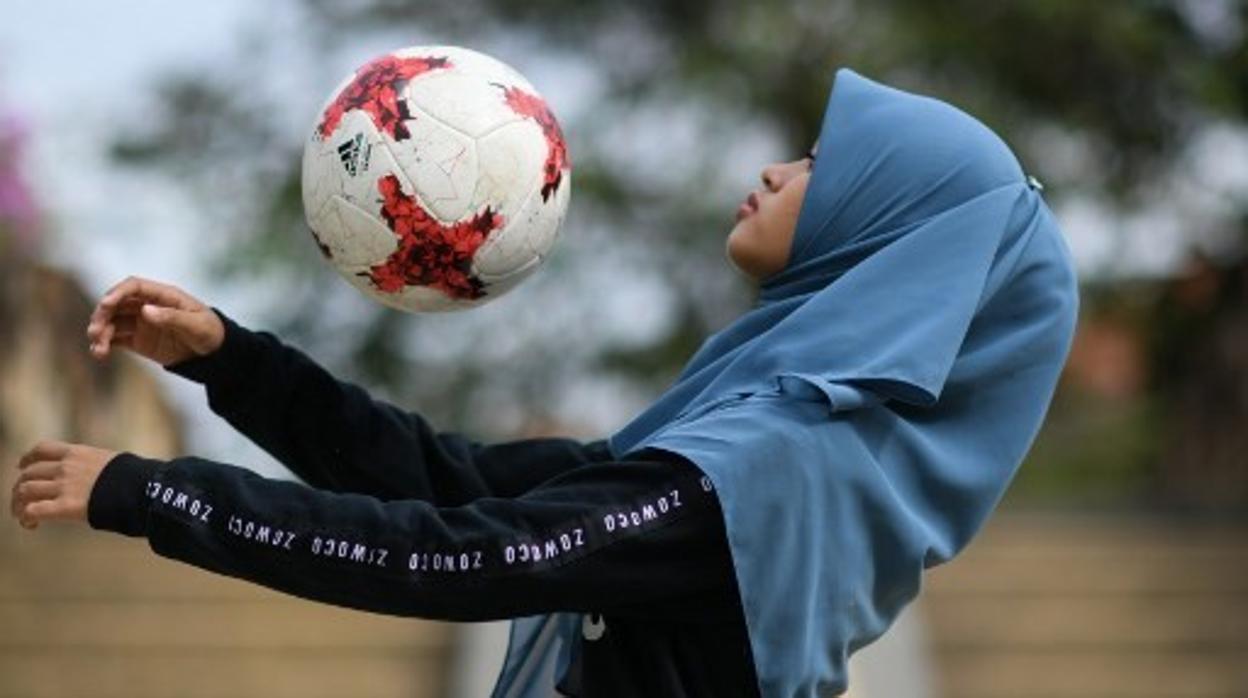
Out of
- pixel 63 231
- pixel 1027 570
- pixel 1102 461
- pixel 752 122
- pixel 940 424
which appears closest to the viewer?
pixel 940 424

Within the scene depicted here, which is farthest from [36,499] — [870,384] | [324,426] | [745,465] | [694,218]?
[694,218]

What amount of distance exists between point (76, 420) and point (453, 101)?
585cm

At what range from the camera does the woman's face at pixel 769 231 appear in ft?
9.46

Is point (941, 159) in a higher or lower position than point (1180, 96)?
higher

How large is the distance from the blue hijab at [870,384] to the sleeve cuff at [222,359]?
0.47 meters

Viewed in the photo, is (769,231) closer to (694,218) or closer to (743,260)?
(743,260)

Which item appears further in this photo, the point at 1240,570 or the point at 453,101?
the point at 1240,570

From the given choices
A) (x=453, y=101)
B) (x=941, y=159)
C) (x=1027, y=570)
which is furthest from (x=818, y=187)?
(x=1027, y=570)

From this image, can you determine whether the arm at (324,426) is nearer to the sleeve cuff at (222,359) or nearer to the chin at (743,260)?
the sleeve cuff at (222,359)

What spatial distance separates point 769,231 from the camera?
114 inches

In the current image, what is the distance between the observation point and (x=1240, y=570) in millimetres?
7609

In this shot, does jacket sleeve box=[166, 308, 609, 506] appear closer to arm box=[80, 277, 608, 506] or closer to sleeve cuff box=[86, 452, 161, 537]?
arm box=[80, 277, 608, 506]

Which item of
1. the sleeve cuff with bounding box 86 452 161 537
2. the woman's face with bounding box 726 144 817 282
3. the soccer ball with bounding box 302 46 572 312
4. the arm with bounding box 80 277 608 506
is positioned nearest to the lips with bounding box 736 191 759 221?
the woman's face with bounding box 726 144 817 282

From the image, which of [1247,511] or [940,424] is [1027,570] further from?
[940,424]
